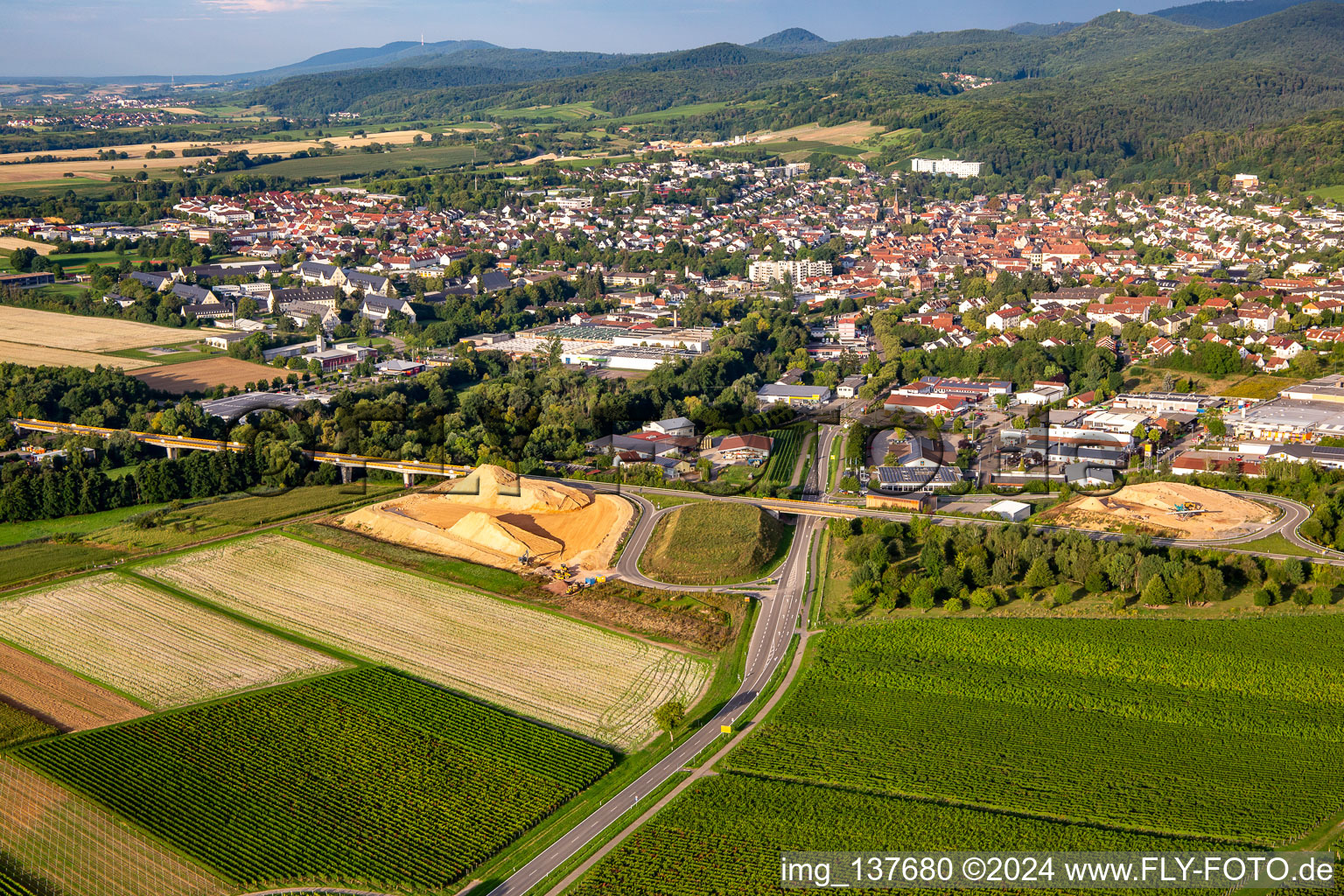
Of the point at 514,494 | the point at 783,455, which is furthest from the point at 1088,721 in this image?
the point at 783,455

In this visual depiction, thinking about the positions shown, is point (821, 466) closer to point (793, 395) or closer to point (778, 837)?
Answer: point (793, 395)

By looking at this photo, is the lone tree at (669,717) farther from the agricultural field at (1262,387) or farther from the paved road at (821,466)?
the agricultural field at (1262,387)

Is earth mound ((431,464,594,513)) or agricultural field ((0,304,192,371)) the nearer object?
earth mound ((431,464,594,513))

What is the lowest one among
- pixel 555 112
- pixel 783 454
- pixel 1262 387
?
pixel 783 454

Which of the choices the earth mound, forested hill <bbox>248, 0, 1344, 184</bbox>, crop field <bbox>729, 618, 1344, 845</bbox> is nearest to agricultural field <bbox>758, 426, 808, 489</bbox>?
the earth mound

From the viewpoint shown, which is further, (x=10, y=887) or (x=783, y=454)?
(x=783, y=454)

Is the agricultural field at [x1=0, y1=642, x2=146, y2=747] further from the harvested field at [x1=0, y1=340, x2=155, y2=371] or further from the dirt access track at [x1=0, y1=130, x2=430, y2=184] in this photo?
the dirt access track at [x1=0, y1=130, x2=430, y2=184]

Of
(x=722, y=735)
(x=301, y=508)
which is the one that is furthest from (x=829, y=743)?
(x=301, y=508)

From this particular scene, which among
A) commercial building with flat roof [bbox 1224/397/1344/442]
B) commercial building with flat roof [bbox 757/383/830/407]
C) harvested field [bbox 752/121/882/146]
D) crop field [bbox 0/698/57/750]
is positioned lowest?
commercial building with flat roof [bbox 757/383/830/407]
